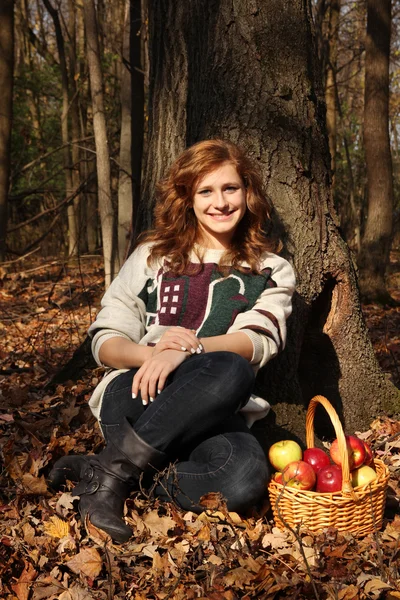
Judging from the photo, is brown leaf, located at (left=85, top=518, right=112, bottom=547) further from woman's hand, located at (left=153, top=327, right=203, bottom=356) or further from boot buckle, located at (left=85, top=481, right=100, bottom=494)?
woman's hand, located at (left=153, top=327, right=203, bottom=356)

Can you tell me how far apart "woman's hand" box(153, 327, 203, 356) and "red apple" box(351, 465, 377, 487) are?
87 cm

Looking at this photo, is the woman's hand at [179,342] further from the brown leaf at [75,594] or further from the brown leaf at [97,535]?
the brown leaf at [75,594]

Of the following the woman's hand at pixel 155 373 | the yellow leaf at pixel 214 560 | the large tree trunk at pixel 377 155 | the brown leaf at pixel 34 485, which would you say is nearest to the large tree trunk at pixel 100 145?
the large tree trunk at pixel 377 155

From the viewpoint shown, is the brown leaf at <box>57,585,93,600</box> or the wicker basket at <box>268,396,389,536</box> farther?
the wicker basket at <box>268,396,389,536</box>

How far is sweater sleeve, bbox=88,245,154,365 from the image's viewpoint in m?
3.38

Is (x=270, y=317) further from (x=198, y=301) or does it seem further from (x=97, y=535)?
(x=97, y=535)

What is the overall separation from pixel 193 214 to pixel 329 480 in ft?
5.04

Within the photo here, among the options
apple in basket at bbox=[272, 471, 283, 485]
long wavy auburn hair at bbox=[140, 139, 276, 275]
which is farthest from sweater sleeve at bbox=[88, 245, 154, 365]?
apple in basket at bbox=[272, 471, 283, 485]

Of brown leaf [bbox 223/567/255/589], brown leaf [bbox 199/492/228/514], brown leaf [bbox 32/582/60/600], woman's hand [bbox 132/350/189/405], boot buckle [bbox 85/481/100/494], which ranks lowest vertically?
brown leaf [bbox 32/582/60/600]

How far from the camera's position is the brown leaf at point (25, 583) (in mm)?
2521

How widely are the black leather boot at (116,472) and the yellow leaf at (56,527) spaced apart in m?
0.09

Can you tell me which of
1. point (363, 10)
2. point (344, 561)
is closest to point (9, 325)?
point (344, 561)

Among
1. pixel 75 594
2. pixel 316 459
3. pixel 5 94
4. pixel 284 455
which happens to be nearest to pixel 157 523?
pixel 75 594

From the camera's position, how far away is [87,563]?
2.64m
